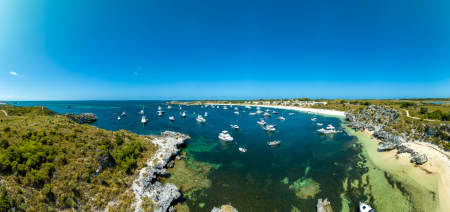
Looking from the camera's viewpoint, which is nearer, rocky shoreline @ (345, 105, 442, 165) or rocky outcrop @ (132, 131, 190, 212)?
rocky outcrop @ (132, 131, 190, 212)

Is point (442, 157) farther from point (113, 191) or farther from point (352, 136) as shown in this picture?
point (113, 191)

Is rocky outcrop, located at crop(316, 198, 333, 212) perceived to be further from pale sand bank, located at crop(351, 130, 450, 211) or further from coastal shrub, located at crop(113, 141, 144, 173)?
coastal shrub, located at crop(113, 141, 144, 173)

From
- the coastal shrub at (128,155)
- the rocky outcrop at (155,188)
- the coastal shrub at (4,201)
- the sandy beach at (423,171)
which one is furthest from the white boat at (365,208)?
the coastal shrub at (4,201)

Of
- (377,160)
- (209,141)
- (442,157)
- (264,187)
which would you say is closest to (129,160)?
(264,187)

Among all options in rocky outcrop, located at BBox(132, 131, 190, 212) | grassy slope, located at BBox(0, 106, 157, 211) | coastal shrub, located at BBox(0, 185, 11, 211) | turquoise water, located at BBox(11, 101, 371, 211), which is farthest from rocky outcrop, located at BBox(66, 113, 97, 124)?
coastal shrub, located at BBox(0, 185, 11, 211)

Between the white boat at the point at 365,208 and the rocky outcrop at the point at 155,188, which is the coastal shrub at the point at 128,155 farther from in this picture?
the white boat at the point at 365,208

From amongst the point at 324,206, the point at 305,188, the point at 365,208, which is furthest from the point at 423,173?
the point at 324,206
